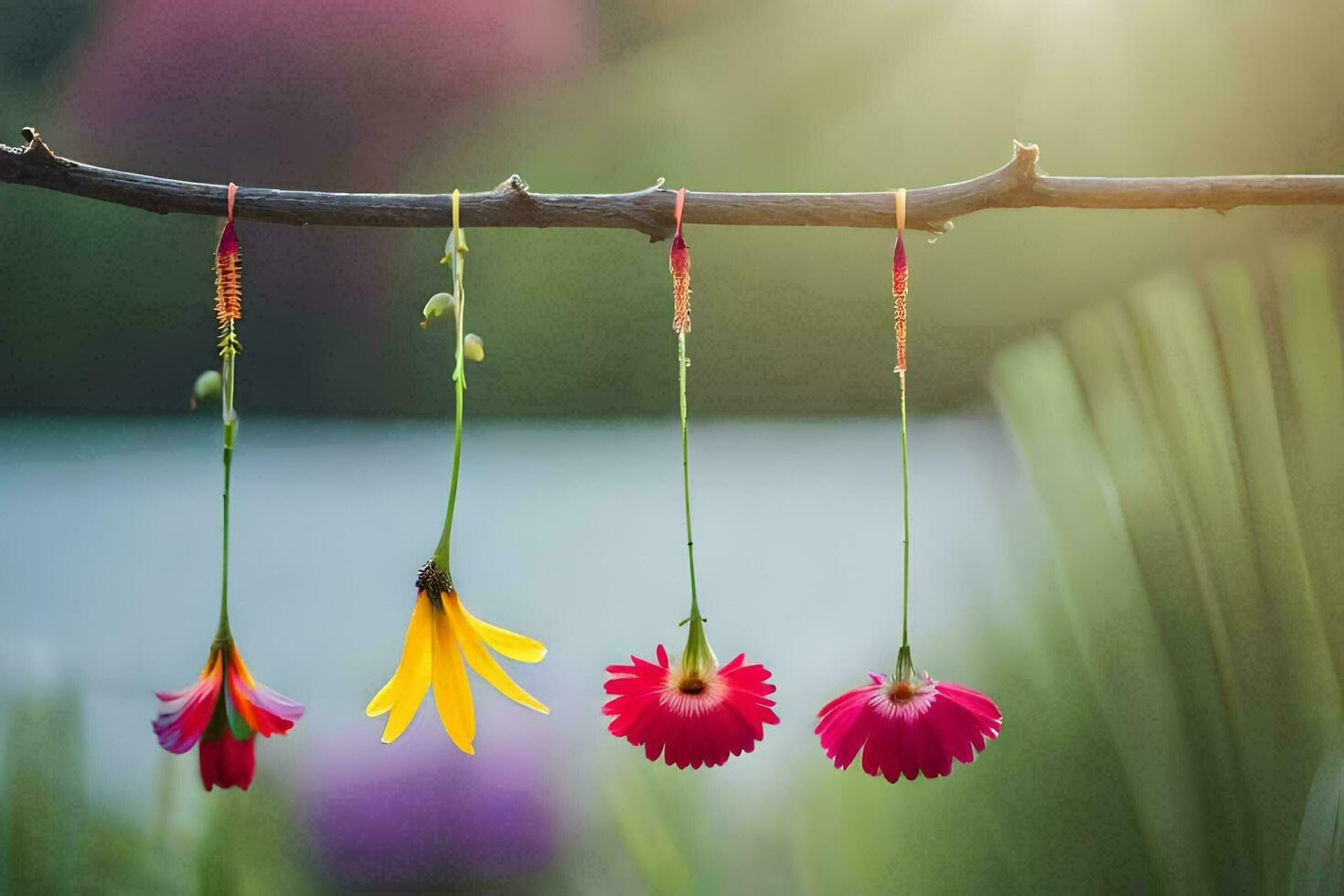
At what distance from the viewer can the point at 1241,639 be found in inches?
14.1

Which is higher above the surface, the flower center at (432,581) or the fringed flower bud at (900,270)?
the fringed flower bud at (900,270)

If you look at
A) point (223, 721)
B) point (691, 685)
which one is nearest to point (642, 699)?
point (691, 685)

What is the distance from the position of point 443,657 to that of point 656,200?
0.17 metres

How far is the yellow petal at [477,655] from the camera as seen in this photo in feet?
1.22

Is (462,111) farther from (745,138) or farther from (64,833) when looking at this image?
(64,833)

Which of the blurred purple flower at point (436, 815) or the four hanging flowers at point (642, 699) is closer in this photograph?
the four hanging flowers at point (642, 699)

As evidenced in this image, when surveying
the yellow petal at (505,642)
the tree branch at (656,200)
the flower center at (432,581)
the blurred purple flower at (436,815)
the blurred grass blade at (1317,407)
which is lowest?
the blurred purple flower at (436,815)

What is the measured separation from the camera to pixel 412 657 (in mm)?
375

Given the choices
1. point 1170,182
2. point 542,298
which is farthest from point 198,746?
point 542,298

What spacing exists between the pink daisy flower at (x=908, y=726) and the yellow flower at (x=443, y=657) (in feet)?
0.33

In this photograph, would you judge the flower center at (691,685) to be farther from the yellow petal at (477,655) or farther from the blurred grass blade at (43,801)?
the blurred grass blade at (43,801)

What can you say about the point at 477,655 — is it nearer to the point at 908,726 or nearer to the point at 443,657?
the point at 443,657

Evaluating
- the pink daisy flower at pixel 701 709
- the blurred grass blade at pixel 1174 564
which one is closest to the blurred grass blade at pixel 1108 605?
the blurred grass blade at pixel 1174 564

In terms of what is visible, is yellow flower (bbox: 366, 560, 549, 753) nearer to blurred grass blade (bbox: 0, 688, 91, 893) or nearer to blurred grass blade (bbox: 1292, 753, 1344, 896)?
blurred grass blade (bbox: 0, 688, 91, 893)
